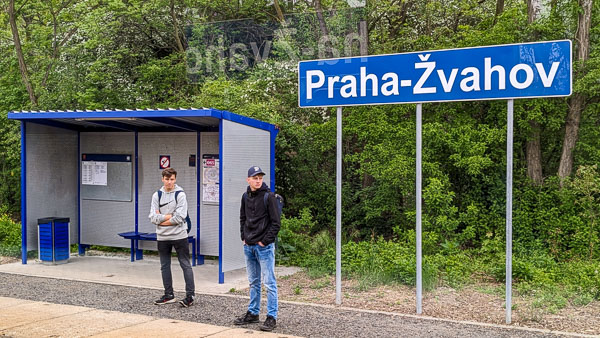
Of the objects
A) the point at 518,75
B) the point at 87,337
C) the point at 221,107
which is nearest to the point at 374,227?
the point at 221,107

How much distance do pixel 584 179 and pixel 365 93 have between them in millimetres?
6085

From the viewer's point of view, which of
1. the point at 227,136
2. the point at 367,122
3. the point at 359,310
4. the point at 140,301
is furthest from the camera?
the point at 367,122

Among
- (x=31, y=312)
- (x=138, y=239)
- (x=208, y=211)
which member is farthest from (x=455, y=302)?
(x=138, y=239)

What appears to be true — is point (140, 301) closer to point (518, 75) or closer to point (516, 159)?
point (518, 75)

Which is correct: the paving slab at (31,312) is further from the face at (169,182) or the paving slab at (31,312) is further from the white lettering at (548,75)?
the white lettering at (548,75)

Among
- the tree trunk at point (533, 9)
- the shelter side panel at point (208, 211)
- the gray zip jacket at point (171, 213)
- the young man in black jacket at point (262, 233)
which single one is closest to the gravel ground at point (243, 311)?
the young man in black jacket at point (262, 233)

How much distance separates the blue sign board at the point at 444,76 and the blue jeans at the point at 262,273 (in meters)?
2.41

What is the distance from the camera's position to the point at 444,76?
7.69 metres

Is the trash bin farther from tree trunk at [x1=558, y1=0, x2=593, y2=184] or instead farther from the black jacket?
tree trunk at [x1=558, y1=0, x2=593, y2=184]

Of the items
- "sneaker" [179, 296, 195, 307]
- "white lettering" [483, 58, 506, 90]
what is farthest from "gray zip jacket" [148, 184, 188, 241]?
"white lettering" [483, 58, 506, 90]

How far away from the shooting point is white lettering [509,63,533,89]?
23.5ft

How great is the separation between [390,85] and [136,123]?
17.5 ft

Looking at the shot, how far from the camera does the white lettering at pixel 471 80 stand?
294 inches

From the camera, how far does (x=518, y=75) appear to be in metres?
7.23
